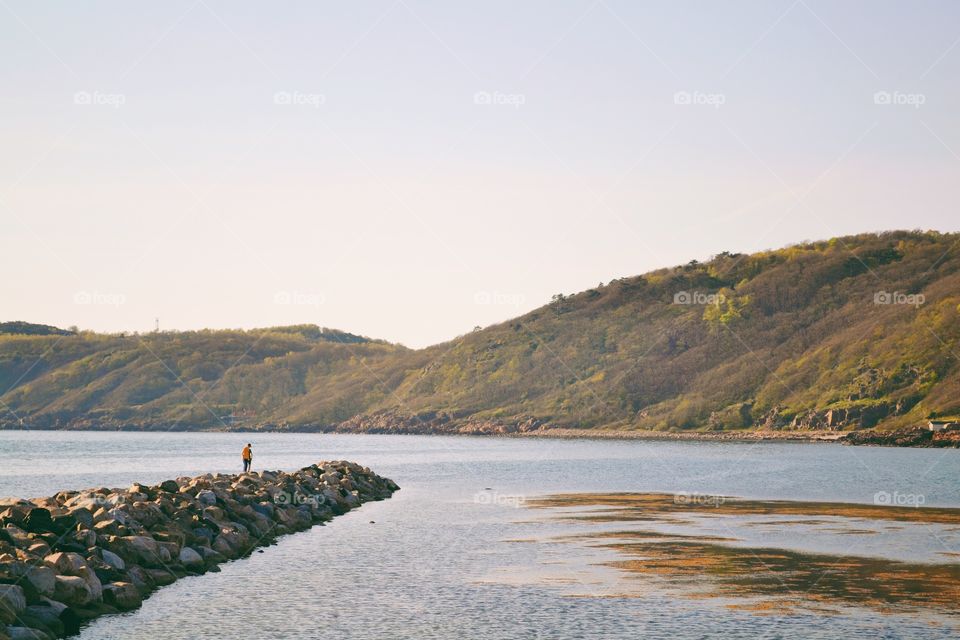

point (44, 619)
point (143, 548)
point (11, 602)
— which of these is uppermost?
point (143, 548)

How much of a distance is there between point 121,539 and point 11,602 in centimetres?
831

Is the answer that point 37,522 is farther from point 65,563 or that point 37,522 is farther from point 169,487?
point 169,487

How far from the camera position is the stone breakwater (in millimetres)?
25422

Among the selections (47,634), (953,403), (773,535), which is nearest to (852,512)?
(773,535)

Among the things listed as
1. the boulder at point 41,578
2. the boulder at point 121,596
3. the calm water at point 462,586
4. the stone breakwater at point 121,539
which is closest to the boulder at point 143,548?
the stone breakwater at point 121,539

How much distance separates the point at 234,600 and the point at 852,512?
31.6 meters

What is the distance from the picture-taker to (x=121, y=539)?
107 feet

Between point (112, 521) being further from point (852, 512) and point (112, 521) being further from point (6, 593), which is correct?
point (852, 512)

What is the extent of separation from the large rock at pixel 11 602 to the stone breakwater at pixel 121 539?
0.07 ft

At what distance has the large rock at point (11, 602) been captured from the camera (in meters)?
23.7

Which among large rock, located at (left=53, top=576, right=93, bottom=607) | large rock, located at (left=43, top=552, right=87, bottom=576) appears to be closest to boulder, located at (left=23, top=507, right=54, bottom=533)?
large rock, located at (left=43, top=552, right=87, bottom=576)

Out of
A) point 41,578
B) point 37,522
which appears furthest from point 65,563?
point 37,522

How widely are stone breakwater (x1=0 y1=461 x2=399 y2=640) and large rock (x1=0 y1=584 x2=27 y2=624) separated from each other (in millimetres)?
22

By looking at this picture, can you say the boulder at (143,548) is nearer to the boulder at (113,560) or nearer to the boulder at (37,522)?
the boulder at (113,560)
